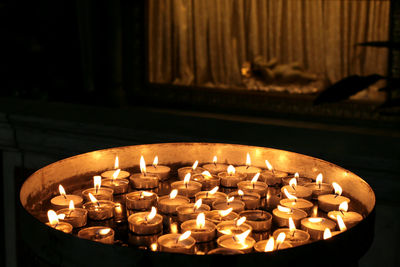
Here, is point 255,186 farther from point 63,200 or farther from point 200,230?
point 63,200

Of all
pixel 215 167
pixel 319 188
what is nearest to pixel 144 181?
pixel 215 167

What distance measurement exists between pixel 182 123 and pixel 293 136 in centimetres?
47

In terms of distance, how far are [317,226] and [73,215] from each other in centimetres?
49

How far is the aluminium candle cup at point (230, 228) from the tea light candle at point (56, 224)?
29 centimetres

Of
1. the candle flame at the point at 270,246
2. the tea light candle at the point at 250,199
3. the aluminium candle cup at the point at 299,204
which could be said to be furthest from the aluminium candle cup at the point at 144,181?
the candle flame at the point at 270,246

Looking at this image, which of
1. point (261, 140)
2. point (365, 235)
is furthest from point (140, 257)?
point (261, 140)

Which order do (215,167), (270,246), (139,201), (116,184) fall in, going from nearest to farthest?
(270,246) → (139,201) → (116,184) → (215,167)

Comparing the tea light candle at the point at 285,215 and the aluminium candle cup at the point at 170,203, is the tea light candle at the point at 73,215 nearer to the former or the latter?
the aluminium candle cup at the point at 170,203

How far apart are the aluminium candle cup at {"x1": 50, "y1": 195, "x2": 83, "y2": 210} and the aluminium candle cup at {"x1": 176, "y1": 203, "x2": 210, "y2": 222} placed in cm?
23

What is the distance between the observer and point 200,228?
0.97 m

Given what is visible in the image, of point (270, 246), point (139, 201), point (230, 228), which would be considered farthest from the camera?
point (139, 201)

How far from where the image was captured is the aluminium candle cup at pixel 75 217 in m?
1.01

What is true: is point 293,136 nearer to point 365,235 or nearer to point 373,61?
point 365,235

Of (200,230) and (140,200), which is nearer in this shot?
(200,230)
